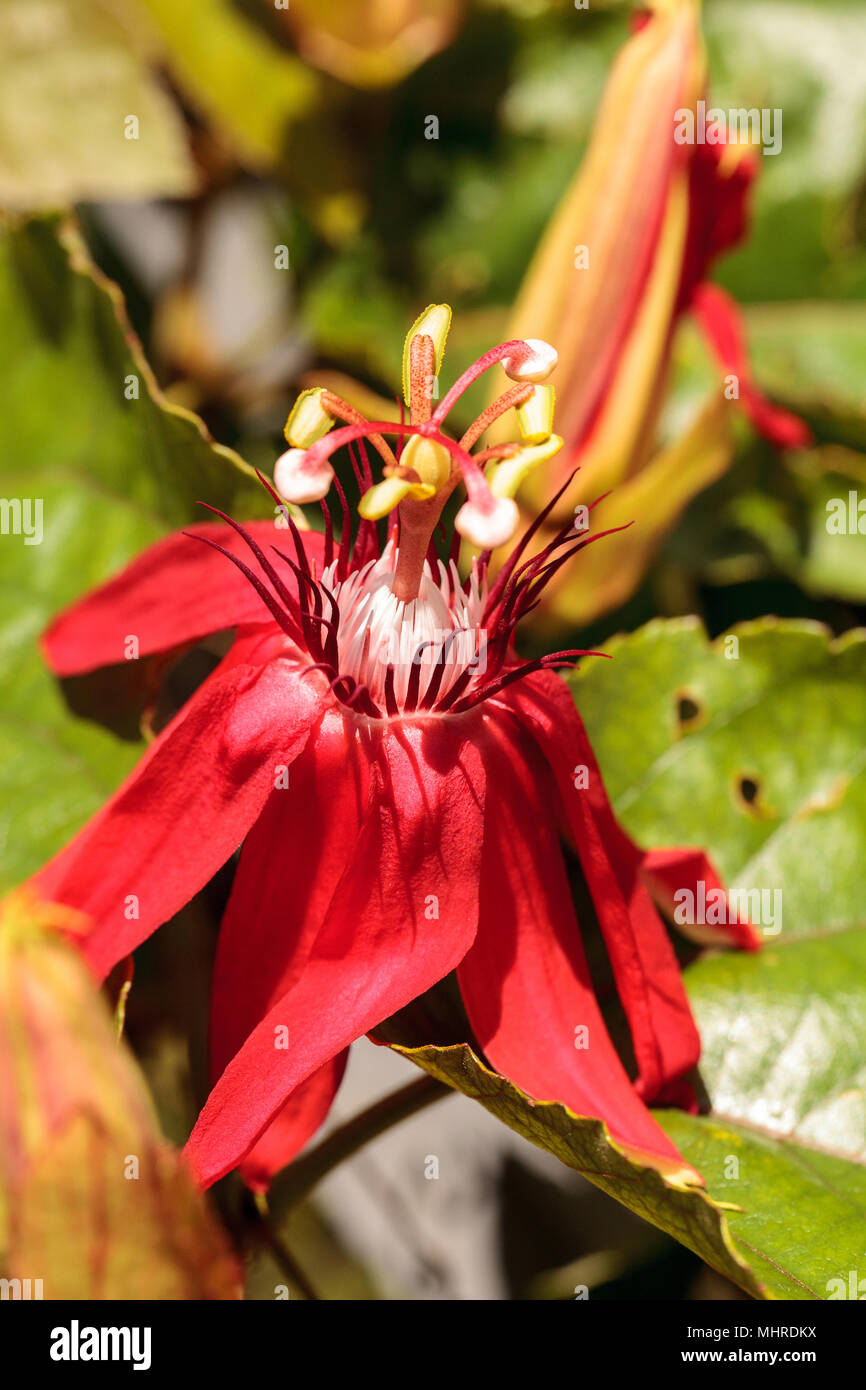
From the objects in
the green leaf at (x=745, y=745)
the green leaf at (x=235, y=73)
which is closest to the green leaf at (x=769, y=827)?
the green leaf at (x=745, y=745)

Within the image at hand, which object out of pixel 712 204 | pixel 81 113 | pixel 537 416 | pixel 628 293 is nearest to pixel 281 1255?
pixel 537 416

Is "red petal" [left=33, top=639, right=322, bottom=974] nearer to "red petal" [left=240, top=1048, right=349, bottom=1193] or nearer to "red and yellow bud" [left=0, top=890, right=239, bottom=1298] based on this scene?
"red petal" [left=240, top=1048, right=349, bottom=1193]

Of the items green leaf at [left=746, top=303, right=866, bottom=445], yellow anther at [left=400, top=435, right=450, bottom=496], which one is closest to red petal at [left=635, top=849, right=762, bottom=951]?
yellow anther at [left=400, top=435, right=450, bottom=496]

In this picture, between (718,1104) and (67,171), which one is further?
(67,171)

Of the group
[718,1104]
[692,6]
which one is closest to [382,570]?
[718,1104]

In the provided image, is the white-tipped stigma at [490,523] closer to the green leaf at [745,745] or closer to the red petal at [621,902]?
the red petal at [621,902]

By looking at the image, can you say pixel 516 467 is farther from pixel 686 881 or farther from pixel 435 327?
pixel 686 881
